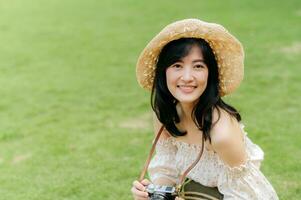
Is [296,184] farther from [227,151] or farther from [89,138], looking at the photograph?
[89,138]

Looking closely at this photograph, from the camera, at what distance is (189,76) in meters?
2.65

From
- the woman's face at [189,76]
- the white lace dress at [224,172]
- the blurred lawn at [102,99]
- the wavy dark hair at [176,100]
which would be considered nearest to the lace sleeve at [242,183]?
the white lace dress at [224,172]

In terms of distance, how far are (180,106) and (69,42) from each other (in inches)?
233

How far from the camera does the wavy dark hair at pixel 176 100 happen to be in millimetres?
2664

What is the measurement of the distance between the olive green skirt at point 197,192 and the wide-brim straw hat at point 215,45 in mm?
444

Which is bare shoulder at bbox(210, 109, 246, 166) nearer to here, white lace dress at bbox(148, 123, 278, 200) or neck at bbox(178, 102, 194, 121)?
white lace dress at bbox(148, 123, 278, 200)

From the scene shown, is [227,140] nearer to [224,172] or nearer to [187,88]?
[224,172]

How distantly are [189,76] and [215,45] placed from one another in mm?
177

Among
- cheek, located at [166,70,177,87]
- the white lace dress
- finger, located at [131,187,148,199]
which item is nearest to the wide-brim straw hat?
cheek, located at [166,70,177,87]

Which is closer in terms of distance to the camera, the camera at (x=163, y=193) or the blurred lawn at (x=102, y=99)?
the camera at (x=163, y=193)

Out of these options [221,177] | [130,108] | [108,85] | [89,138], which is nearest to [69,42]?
[108,85]

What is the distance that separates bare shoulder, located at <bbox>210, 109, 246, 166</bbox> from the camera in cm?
263

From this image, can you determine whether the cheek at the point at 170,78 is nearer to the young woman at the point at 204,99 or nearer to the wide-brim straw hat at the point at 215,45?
the young woman at the point at 204,99

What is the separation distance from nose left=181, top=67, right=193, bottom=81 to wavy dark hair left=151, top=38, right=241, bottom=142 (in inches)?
2.4
